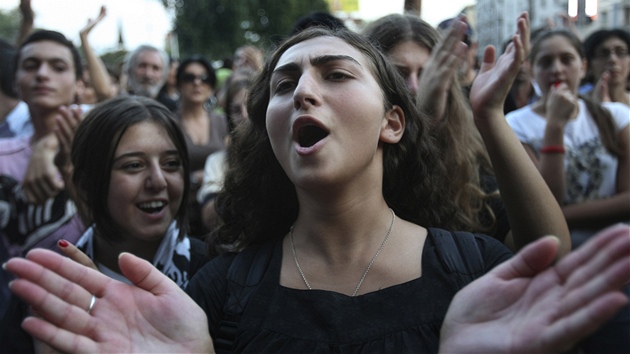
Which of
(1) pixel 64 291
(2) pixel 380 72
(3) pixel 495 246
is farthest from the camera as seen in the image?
(2) pixel 380 72

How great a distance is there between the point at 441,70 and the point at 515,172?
606mm

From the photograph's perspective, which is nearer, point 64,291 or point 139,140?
point 64,291

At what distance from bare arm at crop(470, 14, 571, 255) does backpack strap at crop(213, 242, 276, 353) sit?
76cm

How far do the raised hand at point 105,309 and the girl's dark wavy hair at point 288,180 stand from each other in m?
0.46

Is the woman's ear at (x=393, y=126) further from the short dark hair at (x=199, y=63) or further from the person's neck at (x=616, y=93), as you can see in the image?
the short dark hair at (x=199, y=63)

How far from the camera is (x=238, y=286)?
5.44 feet

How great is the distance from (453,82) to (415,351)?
1.41 meters

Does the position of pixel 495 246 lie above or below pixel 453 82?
below

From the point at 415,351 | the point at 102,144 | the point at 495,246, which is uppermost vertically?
the point at 102,144

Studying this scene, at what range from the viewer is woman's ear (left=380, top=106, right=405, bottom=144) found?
73.4 inches

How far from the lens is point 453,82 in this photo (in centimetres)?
253

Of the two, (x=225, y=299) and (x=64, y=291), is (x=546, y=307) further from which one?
(x=64, y=291)

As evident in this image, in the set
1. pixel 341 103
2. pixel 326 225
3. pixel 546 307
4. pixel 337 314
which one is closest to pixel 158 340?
pixel 337 314

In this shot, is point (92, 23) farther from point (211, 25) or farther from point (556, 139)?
point (211, 25)
